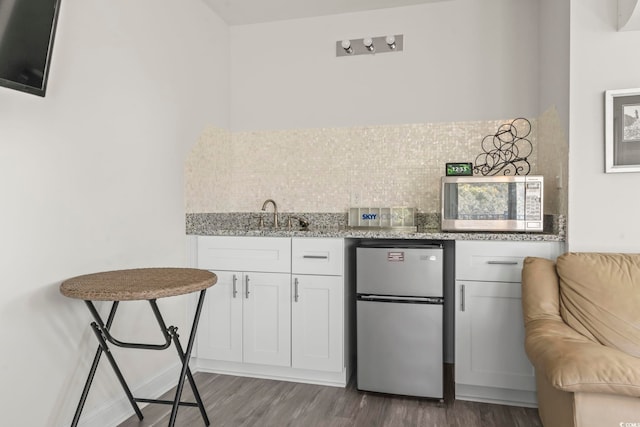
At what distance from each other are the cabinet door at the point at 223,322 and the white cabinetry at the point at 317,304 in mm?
384

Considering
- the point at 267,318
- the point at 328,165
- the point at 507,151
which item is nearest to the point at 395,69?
the point at 328,165

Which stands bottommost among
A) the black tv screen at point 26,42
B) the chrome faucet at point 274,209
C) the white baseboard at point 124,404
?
the white baseboard at point 124,404

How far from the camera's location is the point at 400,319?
261 centimetres

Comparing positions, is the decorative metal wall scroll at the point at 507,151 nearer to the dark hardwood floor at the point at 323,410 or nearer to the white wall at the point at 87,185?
the dark hardwood floor at the point at 323,410

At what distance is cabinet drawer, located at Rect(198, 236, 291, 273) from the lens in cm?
287

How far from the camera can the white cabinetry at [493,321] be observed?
98.2 inches

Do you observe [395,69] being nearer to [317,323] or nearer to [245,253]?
[245,253]

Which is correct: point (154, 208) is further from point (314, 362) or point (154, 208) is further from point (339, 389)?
point (339, 389)

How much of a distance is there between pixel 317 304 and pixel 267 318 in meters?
0.35

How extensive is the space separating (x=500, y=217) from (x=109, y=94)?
2.28 meters

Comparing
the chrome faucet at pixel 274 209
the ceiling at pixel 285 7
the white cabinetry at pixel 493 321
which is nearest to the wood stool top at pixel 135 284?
the chrome faucet at pixel 274 209

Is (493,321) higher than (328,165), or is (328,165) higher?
(328,165)

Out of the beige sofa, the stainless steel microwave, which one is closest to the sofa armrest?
the beige sofa

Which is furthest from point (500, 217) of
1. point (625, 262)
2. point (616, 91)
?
point (616, 91)
